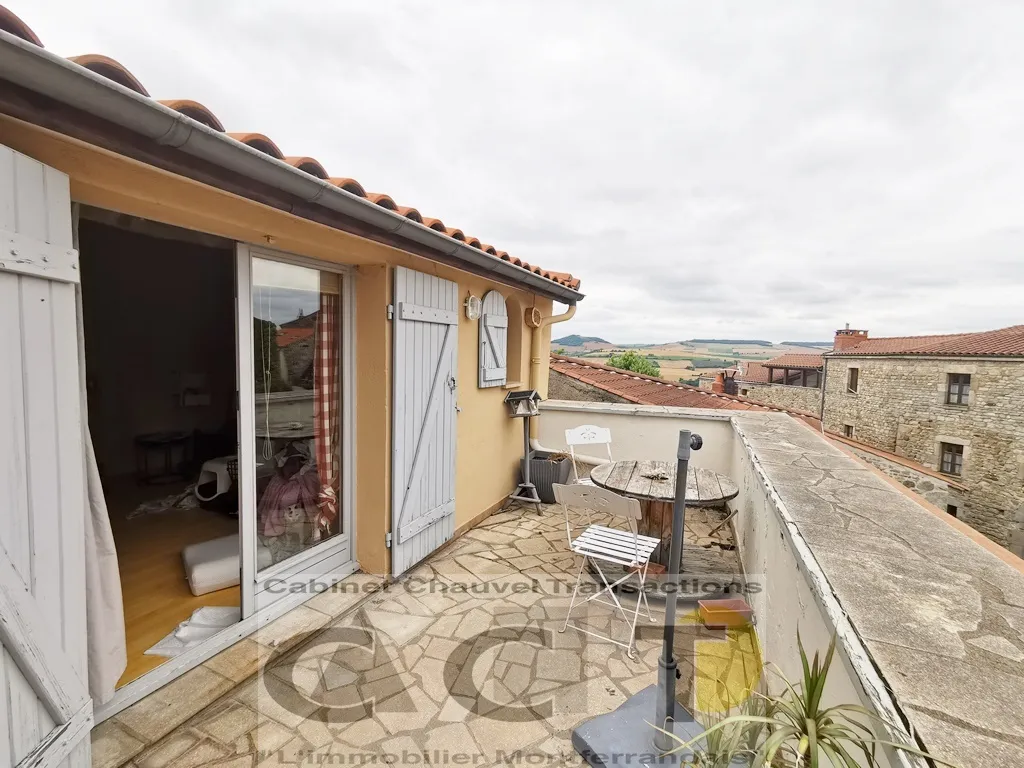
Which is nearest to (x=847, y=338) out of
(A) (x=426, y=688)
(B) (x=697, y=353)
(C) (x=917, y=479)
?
(C) (x=917, y=479)

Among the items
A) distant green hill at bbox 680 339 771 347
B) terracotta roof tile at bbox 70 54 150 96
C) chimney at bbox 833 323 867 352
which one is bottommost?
terracotta roof tile at bbox 70 54 150 96

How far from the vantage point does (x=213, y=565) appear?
346 centimetres

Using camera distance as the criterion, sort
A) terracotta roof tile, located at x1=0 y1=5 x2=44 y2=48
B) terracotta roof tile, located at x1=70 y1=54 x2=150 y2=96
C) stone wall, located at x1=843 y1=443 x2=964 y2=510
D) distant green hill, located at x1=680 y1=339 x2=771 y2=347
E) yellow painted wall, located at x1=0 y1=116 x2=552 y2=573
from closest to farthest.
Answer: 1. terracotta roof tile, located at x1=0 y1=5 x2=44 y2=48
2. terracotta roof tile, located at x1=70 y1=54 x2=150 y2=96
3. yellow painted wall, located at x1=0 y1=116 x2=552 y2=573
4. stone wall, located at x1=843 y1=443 x2=964 y2=510
5. distant green hill, located at x1=680 y1=339 x2=771 y2=347

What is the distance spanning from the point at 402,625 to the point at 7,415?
2493mm

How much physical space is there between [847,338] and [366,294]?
→ 3086 centimetres

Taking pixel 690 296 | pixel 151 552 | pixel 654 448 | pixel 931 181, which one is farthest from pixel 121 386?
pixel 690 296

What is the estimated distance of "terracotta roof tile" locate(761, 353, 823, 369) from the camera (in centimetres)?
3278

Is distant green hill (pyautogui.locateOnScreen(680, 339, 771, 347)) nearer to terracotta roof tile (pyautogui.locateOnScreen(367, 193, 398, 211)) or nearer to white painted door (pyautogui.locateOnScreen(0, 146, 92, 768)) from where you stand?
terracotta roof tile (pyautogui.locateOnScreen(367, 193, 398, 211))

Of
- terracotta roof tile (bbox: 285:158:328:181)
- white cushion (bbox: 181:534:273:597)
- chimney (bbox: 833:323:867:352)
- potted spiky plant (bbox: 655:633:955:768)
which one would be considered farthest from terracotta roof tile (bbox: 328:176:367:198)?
chimney (bbox: 833:323:867:352)

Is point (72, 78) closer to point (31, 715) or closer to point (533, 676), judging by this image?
point (31, 715)

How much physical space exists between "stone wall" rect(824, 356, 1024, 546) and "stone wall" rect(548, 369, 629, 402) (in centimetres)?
1900

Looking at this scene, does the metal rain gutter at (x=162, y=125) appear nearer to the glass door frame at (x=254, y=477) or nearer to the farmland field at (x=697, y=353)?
the glass door frame at (x=254, y=477)

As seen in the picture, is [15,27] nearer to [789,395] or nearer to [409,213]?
[409,213]

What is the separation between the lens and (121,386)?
5930mm
